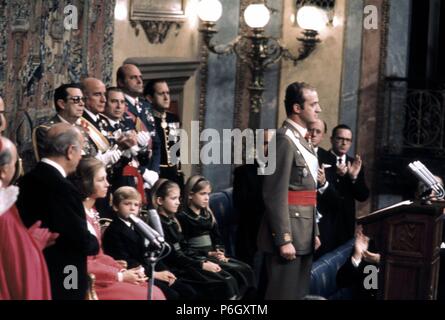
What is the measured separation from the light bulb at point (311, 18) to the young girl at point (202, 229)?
15.5 ft

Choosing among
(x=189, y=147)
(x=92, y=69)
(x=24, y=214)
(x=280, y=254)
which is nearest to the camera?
(x=24, y=214)

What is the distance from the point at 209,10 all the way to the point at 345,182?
284 centimetres

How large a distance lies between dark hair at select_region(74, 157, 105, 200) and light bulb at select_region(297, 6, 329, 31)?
6.61 metres

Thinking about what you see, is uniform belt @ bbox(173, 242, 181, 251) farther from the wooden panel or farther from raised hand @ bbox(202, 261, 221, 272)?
the wooden panel

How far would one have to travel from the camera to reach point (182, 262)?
11117mm

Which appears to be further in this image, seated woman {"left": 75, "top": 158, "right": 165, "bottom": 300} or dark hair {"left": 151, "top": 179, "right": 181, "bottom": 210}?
dark hair {"left": 151, "top": 179, "right": 181, "bottom": 210}

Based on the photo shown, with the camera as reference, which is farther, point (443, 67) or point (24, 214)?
point (443, 67)

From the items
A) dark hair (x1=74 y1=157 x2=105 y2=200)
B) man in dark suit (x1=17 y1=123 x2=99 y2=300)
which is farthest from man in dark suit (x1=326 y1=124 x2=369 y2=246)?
man in dark suit (x1=17 y1=123 x2=99 y2=300)

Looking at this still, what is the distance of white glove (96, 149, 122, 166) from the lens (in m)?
10.7

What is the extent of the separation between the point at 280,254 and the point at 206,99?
607cm

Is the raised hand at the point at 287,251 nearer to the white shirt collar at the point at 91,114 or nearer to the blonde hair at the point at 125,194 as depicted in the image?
the blonde hair at the point at 125,194

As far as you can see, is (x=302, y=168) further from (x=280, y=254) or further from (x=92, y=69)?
(x=92, y=69)
